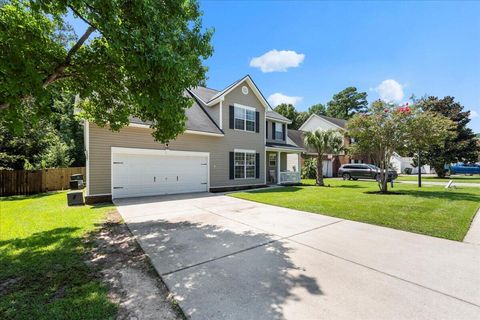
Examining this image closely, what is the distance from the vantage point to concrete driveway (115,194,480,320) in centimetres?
273

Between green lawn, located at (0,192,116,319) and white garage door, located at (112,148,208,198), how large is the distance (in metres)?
4.14

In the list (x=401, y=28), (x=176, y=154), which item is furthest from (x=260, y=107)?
(x=401, y=28)

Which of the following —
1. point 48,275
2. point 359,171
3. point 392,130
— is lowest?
point 48,275

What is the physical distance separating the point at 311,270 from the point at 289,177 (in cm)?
1549

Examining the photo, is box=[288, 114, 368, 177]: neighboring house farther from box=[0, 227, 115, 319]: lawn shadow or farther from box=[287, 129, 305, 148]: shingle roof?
box=[0, 227, 115, 319]: lawn shadow

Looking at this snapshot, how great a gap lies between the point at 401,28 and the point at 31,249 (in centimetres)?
1471

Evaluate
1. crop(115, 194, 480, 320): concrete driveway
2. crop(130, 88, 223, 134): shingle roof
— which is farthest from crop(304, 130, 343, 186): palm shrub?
crop(115, 194, 480, 320): concrete driveway

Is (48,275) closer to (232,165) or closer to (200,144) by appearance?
(200,144)

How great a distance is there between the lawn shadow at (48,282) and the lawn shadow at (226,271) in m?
1.01

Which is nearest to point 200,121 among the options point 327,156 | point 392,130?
point 392,130

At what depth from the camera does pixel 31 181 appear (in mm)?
14945

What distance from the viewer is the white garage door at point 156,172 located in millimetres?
10898

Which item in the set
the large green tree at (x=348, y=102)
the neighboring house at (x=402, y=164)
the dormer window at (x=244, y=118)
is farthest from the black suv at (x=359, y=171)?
the large green tree at (x=348, y=102)

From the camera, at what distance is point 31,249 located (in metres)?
4.79
